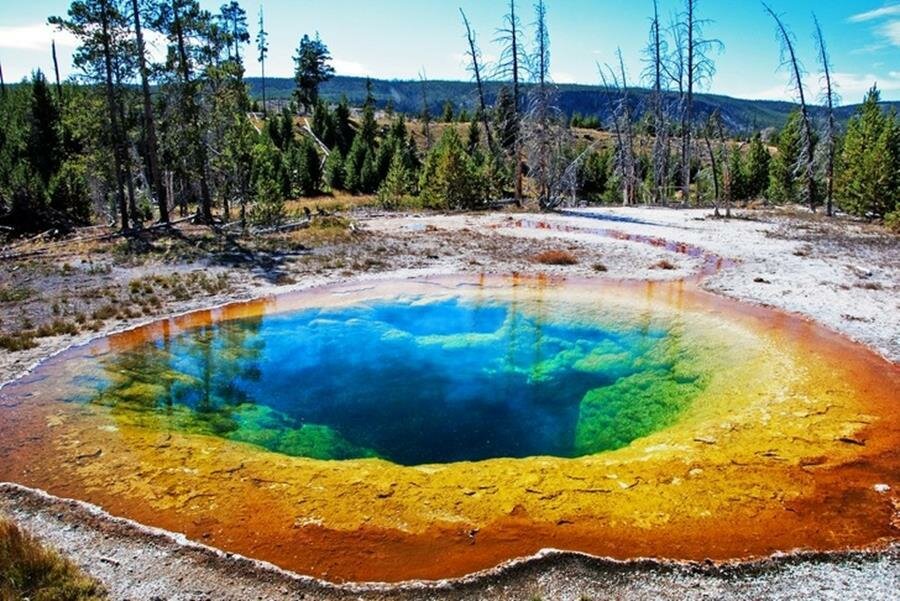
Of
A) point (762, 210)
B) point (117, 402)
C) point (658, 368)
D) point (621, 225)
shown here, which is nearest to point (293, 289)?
point (117, 402)

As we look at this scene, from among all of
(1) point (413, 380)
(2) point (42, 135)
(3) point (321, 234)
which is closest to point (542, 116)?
(3) point (321, 234)

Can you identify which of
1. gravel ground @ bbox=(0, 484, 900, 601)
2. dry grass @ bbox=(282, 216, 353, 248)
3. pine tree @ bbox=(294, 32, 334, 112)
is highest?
pine tree @ bbox=(294, 32, 334, 112)

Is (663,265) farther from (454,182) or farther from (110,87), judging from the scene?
(110,87)

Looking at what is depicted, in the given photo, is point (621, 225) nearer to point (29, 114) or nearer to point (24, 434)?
point (24, 434)

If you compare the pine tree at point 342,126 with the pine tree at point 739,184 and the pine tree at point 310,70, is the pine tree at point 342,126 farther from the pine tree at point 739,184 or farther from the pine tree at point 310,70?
the pine tree at point 739,184

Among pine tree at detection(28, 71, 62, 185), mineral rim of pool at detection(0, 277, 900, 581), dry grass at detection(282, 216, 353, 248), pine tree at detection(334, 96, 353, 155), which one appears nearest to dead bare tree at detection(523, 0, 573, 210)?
dry grass at detection(282, 216, 353, 248)

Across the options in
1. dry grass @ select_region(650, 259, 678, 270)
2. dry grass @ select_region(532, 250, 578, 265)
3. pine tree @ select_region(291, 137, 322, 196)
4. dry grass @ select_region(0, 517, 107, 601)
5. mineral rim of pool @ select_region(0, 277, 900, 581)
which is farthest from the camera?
pine tree @ select_region(291, 137, 322, 196)

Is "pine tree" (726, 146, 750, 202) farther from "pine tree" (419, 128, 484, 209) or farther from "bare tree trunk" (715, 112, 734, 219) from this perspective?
"pine tree" (419, 128, 484, 209)
